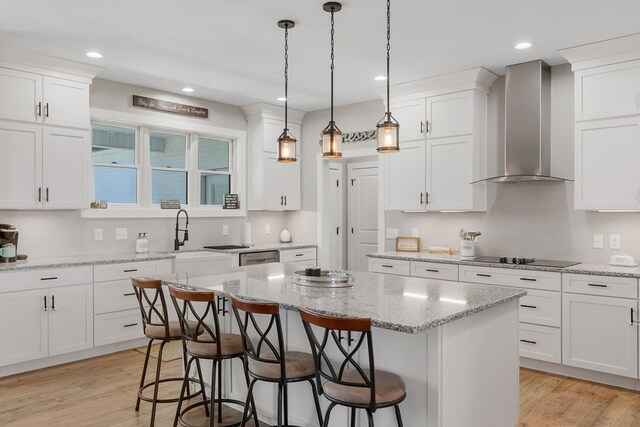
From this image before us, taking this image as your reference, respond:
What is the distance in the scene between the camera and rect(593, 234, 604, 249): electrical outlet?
421cm

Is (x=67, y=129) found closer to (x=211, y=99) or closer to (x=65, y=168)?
(x=65, y=168)

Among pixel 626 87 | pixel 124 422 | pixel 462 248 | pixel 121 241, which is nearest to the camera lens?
pixel 124 422

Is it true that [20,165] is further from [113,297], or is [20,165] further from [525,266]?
[525,266]

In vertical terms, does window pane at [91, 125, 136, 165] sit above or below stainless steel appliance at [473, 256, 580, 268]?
above

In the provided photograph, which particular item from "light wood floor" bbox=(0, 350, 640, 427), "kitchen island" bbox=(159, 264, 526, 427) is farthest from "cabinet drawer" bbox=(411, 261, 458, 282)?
"kitchen island" bbox=(159, 264, 526, 427)

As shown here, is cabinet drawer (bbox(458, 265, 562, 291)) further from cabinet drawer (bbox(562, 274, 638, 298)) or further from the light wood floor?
the light wood floor

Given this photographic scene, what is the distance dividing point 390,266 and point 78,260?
3036 mm

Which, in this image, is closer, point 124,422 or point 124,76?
point 124,422

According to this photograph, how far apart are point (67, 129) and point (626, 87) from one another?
16.0 ft

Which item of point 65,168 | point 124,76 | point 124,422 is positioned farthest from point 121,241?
point 124,422

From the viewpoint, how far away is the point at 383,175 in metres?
5.48

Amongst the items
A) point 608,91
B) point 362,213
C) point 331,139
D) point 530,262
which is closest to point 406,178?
point 530,262

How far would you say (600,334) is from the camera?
3.72 meters

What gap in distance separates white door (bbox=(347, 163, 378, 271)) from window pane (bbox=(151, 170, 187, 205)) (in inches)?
96.7
